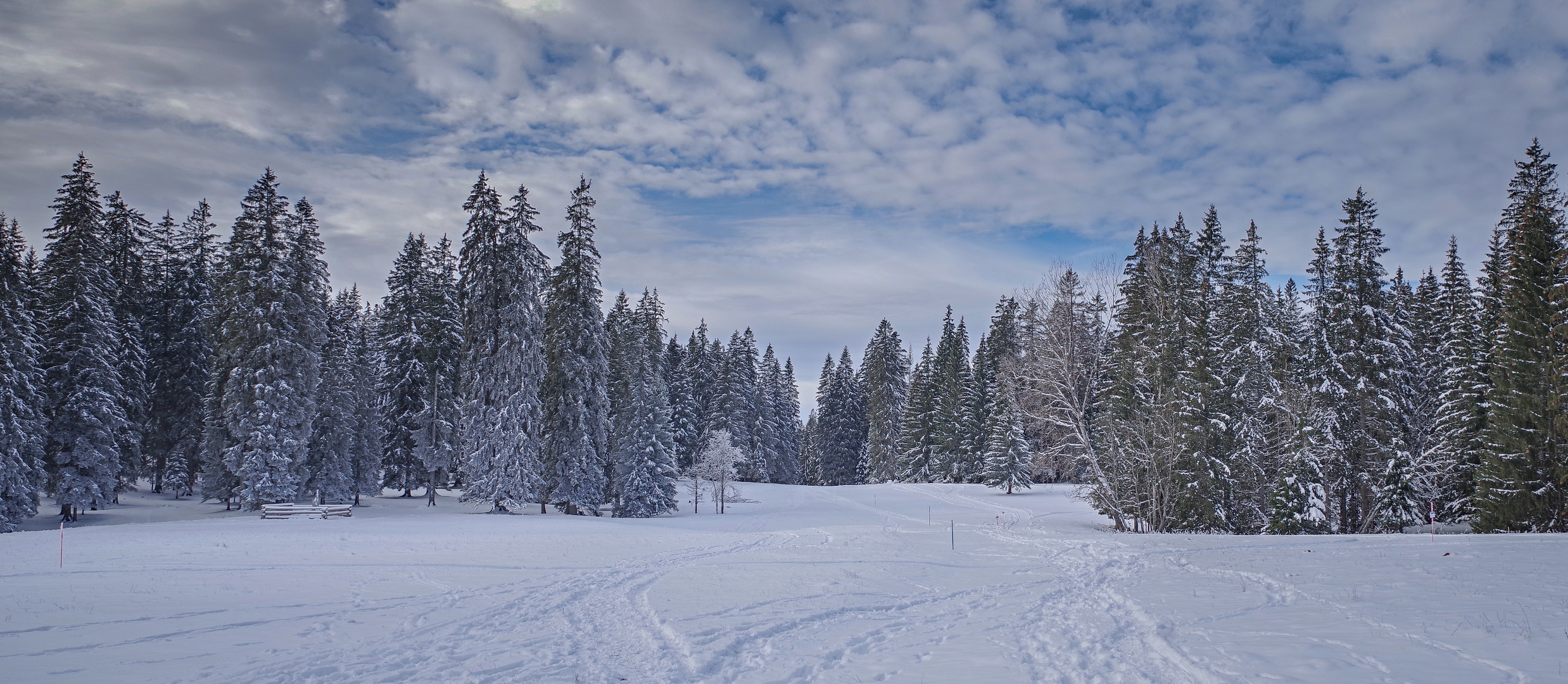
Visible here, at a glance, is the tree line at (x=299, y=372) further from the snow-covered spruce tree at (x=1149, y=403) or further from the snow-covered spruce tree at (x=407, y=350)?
the snow-covered spruce tree at (x=1149, y=403)

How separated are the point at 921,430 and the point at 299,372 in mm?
48340

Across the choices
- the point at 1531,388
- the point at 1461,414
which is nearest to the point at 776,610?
the point at 1531,388

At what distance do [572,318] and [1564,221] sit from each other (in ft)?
135

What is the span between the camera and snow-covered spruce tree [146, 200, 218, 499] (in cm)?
3953

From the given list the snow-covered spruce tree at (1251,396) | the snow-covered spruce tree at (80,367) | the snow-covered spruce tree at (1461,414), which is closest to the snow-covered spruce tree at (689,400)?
the snow-covered spruce tree at (80,367)

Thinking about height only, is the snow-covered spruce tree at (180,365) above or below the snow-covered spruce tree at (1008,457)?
above

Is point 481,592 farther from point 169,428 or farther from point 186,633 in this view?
point 169,428

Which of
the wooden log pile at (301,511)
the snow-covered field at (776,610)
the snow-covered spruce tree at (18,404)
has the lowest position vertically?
the wooden log pile at (301,511)

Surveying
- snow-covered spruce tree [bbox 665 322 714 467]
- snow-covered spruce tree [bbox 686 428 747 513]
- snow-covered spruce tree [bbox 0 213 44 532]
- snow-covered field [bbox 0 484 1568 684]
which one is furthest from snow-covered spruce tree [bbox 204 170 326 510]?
snow-covered spruce tree [bbox 665 322 714 467]

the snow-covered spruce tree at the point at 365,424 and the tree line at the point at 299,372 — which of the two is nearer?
the tree line at the point at 299,372

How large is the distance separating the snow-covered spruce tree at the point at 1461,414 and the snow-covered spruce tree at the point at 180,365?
57.6 m

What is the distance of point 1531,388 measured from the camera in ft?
86.4

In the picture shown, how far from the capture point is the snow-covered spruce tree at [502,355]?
112 feet

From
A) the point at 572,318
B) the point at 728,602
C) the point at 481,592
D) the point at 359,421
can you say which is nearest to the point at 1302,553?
the point at 728,602
